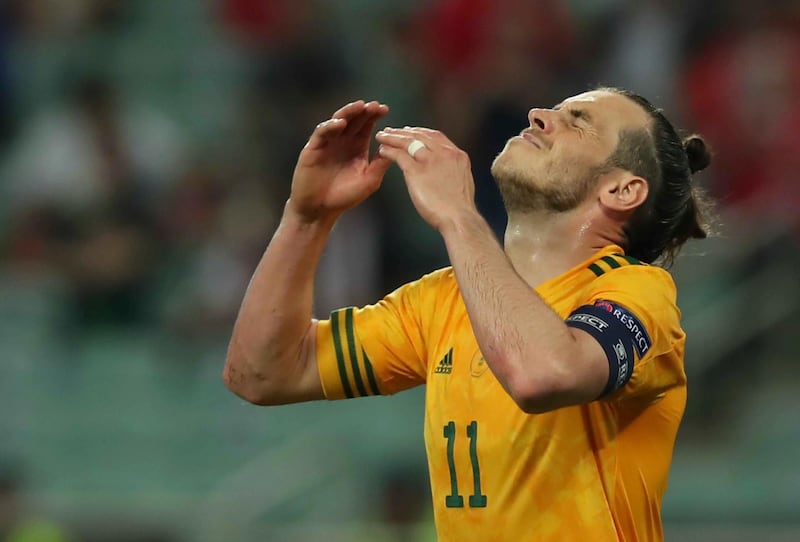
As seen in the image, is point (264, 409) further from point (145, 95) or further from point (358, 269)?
point (145, 95)

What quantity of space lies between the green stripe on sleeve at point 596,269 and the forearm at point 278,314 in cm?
73

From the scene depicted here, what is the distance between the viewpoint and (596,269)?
11.4 ft

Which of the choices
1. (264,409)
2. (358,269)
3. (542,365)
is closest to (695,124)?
(358,269)

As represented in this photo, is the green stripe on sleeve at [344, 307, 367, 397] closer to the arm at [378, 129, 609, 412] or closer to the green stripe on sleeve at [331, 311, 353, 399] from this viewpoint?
the green stripe on sleeve at [331, 311, 353, 399]

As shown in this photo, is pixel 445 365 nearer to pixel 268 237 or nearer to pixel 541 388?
pixel 541 388

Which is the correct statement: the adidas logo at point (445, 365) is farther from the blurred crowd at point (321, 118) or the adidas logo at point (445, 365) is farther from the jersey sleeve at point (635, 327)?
the blurred crowd at point (321, 118)

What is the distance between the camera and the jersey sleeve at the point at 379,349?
12.2ft

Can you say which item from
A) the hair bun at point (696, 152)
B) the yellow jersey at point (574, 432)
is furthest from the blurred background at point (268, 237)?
the yellow jersey at point (574, 432)

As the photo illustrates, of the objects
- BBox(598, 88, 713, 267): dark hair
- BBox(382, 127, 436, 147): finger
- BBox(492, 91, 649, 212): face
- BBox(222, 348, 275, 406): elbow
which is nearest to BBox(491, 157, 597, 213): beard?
BBox(492, 91, 649, 212): face

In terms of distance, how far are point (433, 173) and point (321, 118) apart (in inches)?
191

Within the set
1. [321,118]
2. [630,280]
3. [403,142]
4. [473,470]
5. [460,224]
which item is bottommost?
[473,470]

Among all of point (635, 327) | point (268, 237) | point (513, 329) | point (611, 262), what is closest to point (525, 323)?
point (513, 329)

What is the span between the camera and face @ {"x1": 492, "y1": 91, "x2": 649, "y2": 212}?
3559mm

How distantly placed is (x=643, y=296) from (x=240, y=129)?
231 inches
